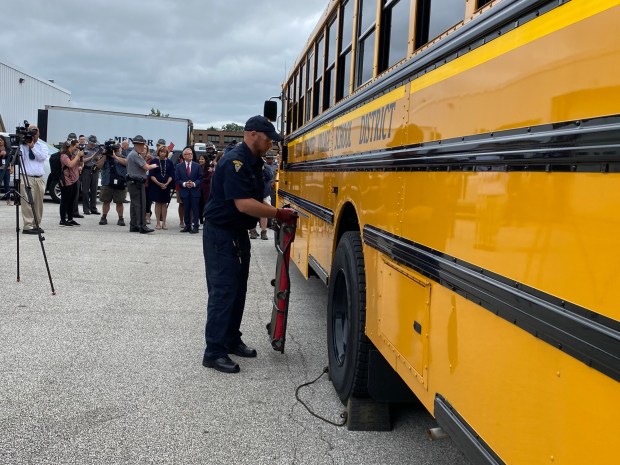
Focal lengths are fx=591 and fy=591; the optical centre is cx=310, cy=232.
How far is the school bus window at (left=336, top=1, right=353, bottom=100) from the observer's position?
13.0ft

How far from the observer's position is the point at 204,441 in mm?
2982

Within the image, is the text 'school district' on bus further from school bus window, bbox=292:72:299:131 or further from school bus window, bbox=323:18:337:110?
school bus window, bbox=292:72:299:131

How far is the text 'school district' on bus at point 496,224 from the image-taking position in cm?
125

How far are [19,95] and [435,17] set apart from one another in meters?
32.7

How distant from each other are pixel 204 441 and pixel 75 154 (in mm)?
9517

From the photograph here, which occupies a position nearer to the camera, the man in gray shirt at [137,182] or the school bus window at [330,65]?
the school bus window at [330,65]

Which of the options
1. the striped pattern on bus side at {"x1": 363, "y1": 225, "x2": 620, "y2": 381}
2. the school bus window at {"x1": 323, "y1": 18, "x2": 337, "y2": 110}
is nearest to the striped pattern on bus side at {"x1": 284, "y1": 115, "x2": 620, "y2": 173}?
the striped pattern on bus side at {"x1": 363, "y1": 225, "x2": 620, "y2": 381}

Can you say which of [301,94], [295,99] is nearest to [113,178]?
[295,99]

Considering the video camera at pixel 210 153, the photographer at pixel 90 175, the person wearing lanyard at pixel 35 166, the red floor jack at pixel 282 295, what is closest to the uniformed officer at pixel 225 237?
the red floor jack at pixel 282 295

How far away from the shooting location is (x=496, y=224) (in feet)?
5.42

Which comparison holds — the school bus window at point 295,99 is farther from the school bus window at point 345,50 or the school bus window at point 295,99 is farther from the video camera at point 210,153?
the video camera at point 210,153

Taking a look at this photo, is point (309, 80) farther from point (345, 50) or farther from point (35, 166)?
point (35, 166)

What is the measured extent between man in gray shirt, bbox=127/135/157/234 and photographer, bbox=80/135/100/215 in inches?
79.7

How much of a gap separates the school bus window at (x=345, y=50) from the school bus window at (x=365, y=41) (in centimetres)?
22
